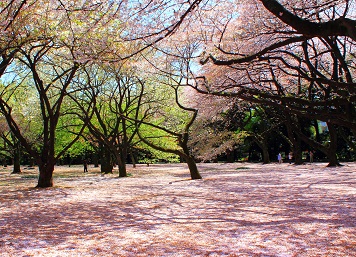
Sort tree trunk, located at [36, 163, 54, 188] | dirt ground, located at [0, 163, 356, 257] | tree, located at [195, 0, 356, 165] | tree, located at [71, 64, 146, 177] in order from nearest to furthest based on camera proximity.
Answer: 1. dirt ground, located at [0, 163, 356, 257]
2. tree, located at [195, 0, 356, 165]
3. tree trunk, located at [36, 163, 54, 188]
4. tree, located at [71, 64, 146, 177]

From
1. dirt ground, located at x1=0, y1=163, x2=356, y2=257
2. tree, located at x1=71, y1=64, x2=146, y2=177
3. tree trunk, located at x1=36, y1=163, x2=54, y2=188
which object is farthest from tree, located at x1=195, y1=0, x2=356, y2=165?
tree trunk, located at x1=36, y1=163, x2=54, y2=188

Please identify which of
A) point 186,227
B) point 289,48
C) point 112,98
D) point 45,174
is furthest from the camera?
point 112,98

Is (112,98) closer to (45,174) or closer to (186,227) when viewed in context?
(45,174)

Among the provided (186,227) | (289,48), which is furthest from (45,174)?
(289,48)

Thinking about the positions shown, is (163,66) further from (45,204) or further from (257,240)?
(257,240)

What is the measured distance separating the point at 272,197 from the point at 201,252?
19.4 feet

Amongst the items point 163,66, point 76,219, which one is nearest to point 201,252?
point 76,219

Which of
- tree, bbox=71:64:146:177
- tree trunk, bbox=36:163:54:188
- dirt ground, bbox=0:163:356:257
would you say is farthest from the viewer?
tree, bbox=71:64:146:177

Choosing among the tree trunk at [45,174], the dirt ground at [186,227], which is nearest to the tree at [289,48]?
the dirt ground at [186,227]

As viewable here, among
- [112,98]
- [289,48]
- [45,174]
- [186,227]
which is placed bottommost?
[186,227]

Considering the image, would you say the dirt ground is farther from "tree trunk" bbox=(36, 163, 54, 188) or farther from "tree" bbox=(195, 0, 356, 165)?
"tree trunk" bbox=(36, 163, 54, 188)

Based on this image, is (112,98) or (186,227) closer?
(186,227)

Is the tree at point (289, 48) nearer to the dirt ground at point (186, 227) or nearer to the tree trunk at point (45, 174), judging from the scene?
the dirt ground at point (186, 227)

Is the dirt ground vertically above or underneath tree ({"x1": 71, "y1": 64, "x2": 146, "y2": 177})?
underneath
